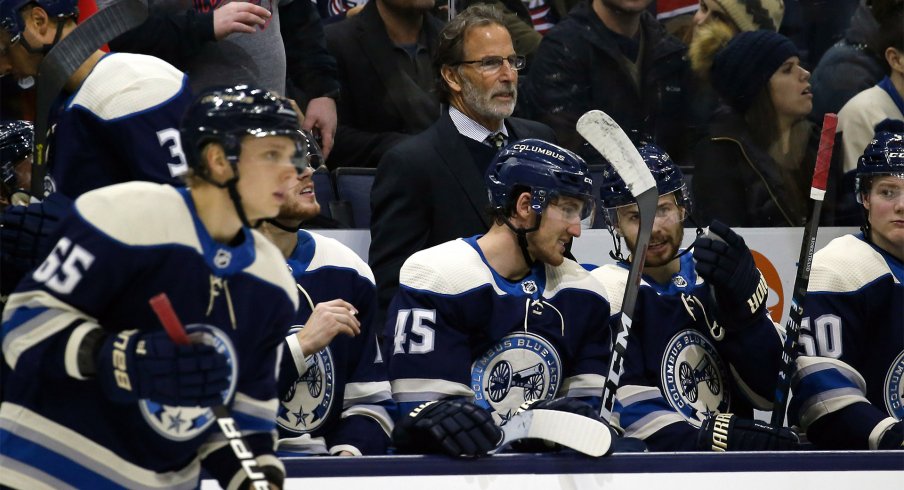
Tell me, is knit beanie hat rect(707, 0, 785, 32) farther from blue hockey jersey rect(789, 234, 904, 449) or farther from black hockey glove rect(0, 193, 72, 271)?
black hockey glove rect(0, 193, 72, 271)

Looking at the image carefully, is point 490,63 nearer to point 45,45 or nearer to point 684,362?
point 684,362

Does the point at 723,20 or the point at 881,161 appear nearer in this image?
the point at 881,161

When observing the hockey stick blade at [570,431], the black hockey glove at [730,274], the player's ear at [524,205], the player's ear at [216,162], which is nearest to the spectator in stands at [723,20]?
the black hockey glove at [730,274]

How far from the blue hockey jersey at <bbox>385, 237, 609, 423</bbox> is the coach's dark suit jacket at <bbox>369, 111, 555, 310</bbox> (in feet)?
1.39

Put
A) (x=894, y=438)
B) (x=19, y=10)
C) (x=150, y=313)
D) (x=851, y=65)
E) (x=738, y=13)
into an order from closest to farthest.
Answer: (x=150, y=313) < (x=19, y=10) < (x=894, y=438) < (x=738, y=13) < (x=851, y=65)

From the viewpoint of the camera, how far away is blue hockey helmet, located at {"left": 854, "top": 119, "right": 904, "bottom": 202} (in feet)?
10.9

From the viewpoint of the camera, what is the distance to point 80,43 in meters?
2.34

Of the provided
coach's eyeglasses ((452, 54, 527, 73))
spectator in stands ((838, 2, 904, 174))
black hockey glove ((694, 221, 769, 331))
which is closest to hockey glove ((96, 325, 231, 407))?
black hockey glove ((694, 221, 769, 331))

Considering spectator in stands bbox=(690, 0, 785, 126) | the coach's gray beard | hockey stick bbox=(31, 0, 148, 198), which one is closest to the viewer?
hockey stick bbox=(31, 0, 148, 198)

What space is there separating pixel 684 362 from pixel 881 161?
74 centimetres

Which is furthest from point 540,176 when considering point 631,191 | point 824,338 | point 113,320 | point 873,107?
point 873,107

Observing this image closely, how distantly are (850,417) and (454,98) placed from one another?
1.37 m

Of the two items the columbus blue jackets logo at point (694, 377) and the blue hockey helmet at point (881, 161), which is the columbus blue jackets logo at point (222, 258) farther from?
the blue hockey helmet at point (881, 161)

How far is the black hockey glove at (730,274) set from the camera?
3.03m
